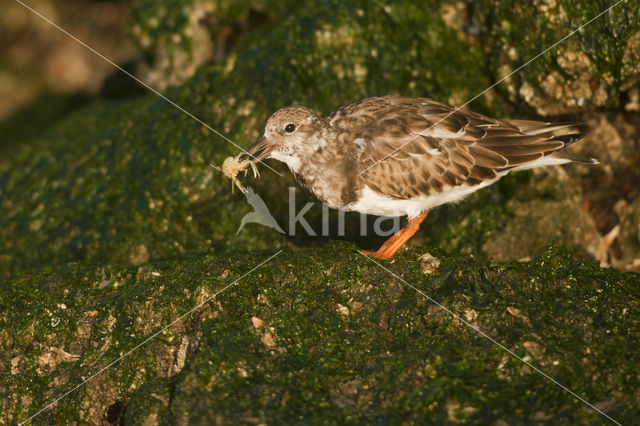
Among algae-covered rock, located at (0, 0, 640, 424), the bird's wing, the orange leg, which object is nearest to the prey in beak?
the bird's wing

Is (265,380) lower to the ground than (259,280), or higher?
lower

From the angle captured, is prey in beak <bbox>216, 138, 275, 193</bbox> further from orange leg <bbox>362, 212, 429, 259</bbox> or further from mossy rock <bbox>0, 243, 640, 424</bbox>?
orange leg <bbox>362, 212, 429, 259</bbox>

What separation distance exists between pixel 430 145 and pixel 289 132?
1260mm

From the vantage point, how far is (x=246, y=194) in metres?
6.68

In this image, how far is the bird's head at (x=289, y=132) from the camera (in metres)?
5.56

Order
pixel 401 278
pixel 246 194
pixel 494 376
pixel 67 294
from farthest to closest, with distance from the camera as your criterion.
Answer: pixel 246 194 < pixel 67 294 < pixel 401 278 < pixel 494 376

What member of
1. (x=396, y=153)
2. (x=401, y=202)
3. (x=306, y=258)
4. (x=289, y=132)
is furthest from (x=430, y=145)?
(x=306, y=258)

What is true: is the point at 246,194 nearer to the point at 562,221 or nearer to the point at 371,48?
the point at 371,48

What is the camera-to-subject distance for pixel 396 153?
554cm

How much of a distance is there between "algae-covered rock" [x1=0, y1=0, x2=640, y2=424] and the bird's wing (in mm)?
673

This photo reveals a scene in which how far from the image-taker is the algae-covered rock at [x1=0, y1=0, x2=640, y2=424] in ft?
13.0

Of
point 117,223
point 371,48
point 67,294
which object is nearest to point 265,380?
point 67,294

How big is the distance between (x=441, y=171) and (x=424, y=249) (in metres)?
0.71

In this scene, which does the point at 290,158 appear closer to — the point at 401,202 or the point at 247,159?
the point at 247,159
